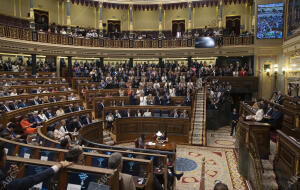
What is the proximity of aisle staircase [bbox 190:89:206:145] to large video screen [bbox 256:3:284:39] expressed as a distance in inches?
245

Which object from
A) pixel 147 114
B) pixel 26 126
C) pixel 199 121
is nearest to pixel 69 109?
pixel 26 126

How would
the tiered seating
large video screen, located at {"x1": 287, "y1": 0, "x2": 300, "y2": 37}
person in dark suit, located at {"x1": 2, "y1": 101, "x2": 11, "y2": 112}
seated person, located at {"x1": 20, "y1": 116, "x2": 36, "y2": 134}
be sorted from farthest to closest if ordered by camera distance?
large video screen, located at {"x1": 287, "y1": 0, "x2": 300, "y2": 37}, person in dark suit, located at {"x1": 2, "y1": 101, "x2": 11, "y2": 112}, seated person, located at {"x1": 20, "y1": 116, "x2": 36, "y2": 134}, the tiered seating

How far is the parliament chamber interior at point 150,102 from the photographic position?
3.75 m

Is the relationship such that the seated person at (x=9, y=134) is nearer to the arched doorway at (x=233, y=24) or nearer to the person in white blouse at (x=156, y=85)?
the person in white blouse at (x=156, y=85)

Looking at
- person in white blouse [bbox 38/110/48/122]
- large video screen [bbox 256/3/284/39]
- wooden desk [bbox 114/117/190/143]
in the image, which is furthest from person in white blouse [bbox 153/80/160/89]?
large video screen [bbox 256/3/284/39]

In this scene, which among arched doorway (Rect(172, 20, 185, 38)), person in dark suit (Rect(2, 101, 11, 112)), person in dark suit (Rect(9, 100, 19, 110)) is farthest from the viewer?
arched doorway (Rect(172, 20, 185, 38))

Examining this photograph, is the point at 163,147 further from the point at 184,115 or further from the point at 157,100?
the point at 157,100

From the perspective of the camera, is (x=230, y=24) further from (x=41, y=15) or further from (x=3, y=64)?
(x=3, y=64)

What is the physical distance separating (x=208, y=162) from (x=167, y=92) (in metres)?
5.43

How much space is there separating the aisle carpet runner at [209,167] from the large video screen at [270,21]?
995cm

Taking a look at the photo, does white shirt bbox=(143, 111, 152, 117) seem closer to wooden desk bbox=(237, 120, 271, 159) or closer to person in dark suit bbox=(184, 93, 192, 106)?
person in dark suit bbox=(184, 93, 192, 106)

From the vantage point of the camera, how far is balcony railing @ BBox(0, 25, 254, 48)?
14.0 metres

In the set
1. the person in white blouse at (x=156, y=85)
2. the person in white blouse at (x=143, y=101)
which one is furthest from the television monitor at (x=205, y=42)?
the person in white blouse at (x=143, y=101)

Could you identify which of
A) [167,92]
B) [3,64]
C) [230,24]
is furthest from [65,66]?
[230,24]
